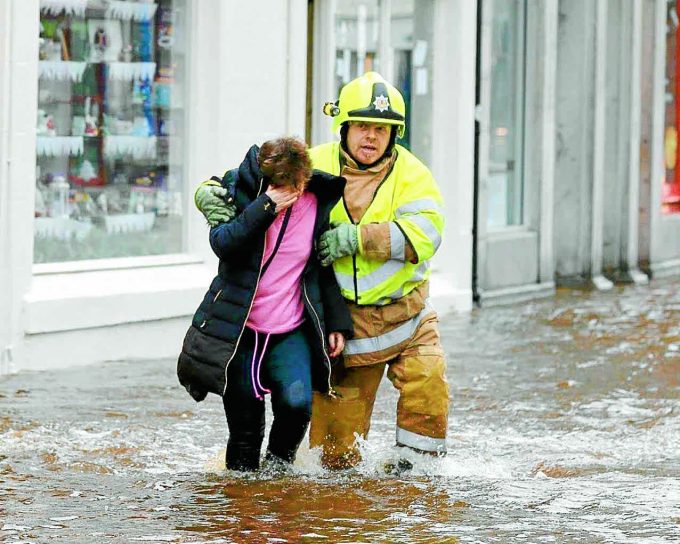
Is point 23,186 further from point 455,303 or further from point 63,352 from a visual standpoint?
point 455,303

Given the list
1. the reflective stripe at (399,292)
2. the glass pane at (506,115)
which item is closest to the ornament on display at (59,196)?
the reflective stripe at (399,292)

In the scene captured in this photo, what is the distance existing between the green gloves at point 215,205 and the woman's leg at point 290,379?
51 centimetres

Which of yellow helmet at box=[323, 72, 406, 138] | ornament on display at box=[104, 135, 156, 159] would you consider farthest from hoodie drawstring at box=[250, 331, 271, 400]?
ornament on display at box=[104, 135, 156, 159]

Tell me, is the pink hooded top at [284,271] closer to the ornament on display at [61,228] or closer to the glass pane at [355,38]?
→ the ornament on display at [61,228]

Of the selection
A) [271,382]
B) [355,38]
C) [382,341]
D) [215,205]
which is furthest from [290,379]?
[355,38]

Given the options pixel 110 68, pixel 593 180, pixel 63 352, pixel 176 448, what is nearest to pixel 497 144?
pixel 593 180

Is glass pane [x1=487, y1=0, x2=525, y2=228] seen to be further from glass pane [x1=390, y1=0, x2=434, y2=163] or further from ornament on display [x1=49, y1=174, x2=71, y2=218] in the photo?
ornament on display [x1=49, y1=174, x2=71, y2=218]

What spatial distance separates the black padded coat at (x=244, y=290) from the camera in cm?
638

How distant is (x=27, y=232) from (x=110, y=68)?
1.57 metres

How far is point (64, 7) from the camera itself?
35.5ft

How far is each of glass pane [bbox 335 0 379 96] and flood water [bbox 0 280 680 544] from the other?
9.13ft

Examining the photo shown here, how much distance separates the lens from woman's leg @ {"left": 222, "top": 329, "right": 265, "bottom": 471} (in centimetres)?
653

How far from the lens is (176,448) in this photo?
7852 millimetres

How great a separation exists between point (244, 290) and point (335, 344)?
45 centimetres
